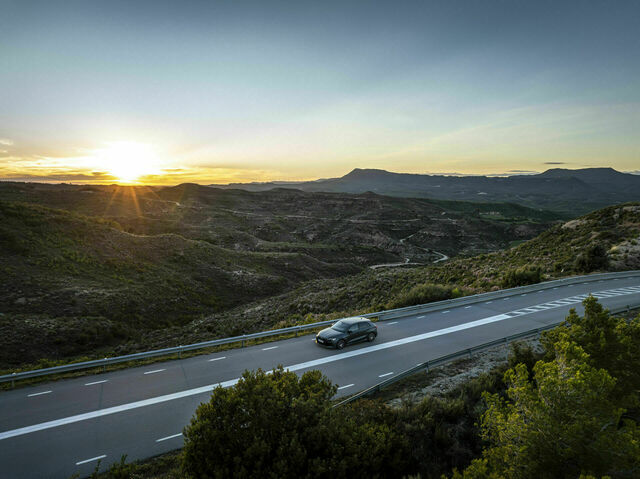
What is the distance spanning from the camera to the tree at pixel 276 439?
5750 millimetres

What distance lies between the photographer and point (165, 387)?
1129 cm

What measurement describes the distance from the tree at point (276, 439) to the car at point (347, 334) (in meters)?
7.24

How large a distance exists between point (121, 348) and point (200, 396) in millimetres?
14804

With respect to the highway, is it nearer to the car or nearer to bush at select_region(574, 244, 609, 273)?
the car

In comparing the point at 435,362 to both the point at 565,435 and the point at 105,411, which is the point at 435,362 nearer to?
the point at 565,435

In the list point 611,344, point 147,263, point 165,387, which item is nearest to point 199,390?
point 165,387

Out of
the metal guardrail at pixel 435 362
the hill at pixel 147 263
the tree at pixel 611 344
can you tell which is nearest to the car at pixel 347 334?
the metal guardrail at pixel 435 362

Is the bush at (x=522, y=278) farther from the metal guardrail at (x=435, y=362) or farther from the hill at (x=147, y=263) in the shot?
the hill at (x=147, y=263)

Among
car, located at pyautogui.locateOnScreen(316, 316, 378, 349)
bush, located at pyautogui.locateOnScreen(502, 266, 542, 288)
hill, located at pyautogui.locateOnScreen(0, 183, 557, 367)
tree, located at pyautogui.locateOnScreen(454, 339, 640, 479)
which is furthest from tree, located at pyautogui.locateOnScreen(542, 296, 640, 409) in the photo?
hill, located at pyautogui.locateOnScreen(0, 183, 557, 367)

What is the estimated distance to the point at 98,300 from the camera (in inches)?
1111

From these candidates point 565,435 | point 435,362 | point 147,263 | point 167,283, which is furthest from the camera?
point 147,263

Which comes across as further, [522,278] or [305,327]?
[522,278]

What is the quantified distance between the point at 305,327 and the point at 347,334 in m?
2.84

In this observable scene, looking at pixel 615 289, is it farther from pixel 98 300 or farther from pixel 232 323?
pixel 98 300
